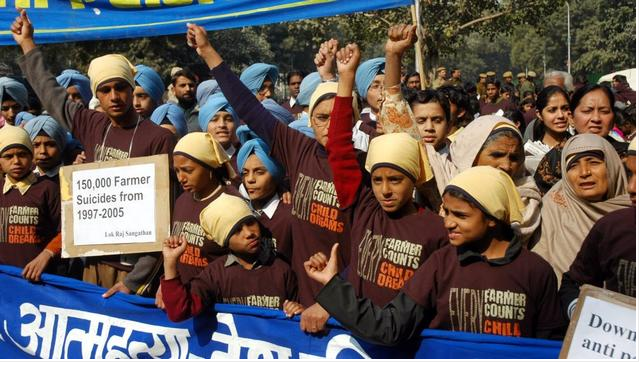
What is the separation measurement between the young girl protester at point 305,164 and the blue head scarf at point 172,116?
5.96 feet

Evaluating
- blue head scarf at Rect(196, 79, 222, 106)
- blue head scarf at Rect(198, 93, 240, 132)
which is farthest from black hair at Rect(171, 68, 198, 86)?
blue head scarf at Rect(198, 93, 240, 132)

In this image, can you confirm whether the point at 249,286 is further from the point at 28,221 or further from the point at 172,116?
the point at 172,116

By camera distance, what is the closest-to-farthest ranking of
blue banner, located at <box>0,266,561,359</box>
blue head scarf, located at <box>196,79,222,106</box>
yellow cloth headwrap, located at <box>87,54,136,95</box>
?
blue banner, located at <box>0,266,561,359</box> → yellow cloth headwrap, located at <box>87,54,136,95</box> → blue head scarf, located at <box>196,79,222,106</box>

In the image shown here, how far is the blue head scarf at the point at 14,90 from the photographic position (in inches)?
343

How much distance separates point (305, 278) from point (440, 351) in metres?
1.16

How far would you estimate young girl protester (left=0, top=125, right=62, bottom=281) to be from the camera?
20.4ft

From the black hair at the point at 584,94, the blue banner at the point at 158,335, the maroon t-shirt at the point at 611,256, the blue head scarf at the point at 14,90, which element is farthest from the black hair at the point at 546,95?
the blue head scarf at the point at 14,90

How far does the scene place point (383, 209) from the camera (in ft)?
14.5

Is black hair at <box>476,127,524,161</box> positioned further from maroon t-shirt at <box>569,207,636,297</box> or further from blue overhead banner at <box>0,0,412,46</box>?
blue overhead banner at <box>0,0,412,46</box>

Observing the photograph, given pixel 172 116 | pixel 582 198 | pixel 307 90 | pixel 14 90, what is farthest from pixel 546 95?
pixel 14 90

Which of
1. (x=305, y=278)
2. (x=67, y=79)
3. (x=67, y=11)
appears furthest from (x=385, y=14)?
(x=305, y=278)

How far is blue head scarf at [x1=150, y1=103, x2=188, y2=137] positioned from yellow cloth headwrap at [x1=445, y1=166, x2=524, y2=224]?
3514 mm

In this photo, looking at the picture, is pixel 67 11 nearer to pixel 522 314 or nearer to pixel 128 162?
pixel 128 162

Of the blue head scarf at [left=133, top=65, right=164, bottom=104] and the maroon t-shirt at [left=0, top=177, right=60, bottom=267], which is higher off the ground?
the blue head scarf at [left=133, top=65, right=164, bottom=104]
